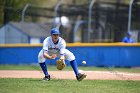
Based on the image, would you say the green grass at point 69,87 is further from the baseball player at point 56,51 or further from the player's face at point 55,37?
the player's face at point 55,37

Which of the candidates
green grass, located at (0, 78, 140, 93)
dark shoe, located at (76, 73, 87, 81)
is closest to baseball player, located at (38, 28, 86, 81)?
dark shoe, located at (76, 73, 87, 81)

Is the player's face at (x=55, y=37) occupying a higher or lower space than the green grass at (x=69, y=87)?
higher

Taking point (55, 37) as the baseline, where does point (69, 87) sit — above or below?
below

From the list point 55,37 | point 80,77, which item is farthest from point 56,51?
point 80,77

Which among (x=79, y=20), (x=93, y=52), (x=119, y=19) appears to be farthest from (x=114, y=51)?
(x=79, y=20)

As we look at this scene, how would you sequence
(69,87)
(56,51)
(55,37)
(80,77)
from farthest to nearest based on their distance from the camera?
(56,51) → (55,37) → (80,77) → (69,87)

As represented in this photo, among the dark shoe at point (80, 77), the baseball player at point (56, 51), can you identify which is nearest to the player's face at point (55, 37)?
the baseball player at point (56, 51)

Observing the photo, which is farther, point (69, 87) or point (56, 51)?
point (56, 51)

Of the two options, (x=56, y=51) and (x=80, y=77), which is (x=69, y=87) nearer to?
(x=80, y=77)

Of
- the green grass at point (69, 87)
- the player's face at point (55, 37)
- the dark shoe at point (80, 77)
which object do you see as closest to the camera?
the green grass at point (69, 87)

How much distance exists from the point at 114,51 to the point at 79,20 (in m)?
6.84

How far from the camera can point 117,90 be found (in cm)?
991

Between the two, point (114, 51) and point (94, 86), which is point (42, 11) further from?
point (94, 86)

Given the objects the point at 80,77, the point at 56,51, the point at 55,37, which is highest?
the point at 55,37
